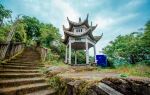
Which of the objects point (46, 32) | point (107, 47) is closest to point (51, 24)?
point (46, 32)

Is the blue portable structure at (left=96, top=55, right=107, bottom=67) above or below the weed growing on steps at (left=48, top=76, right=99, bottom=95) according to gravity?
above

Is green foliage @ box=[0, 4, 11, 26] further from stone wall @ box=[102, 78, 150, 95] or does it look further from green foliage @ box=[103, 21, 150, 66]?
green foliage @ box=[103, 21, 150, 66]

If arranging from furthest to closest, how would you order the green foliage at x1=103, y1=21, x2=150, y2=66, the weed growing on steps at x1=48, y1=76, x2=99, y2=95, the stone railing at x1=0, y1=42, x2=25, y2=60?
the green foliage at x1=103, y1=21, x2=150, y2=66, the stone railing at x1=0, y1=42, x2=25, y2=60, the weed growing on steps at x1=48, y1=76, x2=99, y2=95

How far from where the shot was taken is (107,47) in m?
25.2

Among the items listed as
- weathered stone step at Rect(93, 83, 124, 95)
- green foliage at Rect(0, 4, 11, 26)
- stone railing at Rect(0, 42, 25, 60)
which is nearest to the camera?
weathered stone step at Rect(93, 83, 124, 95)

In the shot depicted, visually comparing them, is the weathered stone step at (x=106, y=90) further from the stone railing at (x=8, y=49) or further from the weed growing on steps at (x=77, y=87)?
the stone railing at (x=8, y=49)

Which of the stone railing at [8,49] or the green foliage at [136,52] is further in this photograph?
the green foliage at [136,52]

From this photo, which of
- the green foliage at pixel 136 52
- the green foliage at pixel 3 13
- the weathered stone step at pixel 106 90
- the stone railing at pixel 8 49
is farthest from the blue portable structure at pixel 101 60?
the weathered stone step at pixel 106 90

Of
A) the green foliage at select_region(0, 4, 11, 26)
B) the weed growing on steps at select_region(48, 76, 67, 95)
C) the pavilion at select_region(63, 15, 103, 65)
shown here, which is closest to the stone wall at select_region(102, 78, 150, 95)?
the weed growing on steps at select_region(48, 76, 67, 95)

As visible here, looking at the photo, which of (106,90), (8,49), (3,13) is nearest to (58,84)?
(106,90)

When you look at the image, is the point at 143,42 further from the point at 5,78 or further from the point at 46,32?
the point at 46,32

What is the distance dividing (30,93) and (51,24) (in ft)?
91.0

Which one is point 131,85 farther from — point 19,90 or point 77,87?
point 19,90

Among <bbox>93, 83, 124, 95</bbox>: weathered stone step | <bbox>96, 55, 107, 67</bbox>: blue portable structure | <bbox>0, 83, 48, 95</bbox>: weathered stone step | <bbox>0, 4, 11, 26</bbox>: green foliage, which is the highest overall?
<bbox>0, 4, 11, 26</bbox>: green foliage
